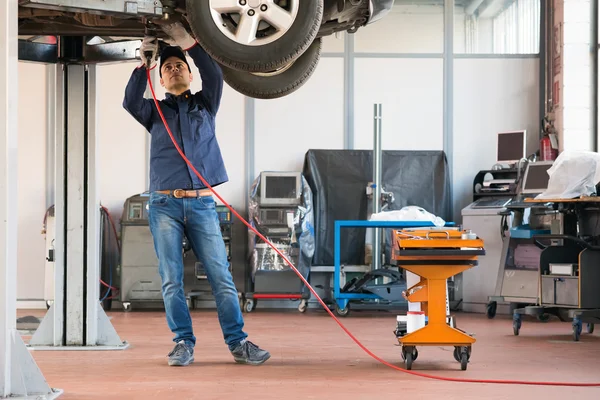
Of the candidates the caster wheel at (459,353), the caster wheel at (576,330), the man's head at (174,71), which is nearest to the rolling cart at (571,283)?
the caster wheel at (576,330)

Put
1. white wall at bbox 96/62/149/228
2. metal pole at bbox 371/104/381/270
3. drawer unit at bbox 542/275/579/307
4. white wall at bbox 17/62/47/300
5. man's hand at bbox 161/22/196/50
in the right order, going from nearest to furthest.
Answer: man's hand at bbox 161/22/196/50
drawer unit at bbox 542/275/579/307
metal pole at bbox 371/104/381/270
white wall at bbox 17/62/47/300
white wall at bbox 96/62/149/228

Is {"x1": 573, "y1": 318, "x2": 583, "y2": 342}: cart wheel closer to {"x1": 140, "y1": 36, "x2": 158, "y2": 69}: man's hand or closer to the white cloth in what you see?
the white cloth

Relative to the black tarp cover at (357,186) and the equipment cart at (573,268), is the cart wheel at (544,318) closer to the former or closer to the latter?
the equipment cart at (573,268)

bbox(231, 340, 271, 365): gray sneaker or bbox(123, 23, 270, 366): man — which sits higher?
bbox(123, 23, 270, 366): man

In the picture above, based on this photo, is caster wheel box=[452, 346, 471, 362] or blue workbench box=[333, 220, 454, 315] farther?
blue workbench box=[333, 220, 454, 315]

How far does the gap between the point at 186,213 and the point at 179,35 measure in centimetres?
86

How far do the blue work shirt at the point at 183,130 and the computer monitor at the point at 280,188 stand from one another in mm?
3597

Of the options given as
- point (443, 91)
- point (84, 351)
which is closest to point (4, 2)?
point (84, 351)

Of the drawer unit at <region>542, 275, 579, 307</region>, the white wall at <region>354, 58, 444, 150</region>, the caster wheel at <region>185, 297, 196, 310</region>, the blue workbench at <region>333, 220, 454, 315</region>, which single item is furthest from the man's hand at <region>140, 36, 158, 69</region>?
the white wall at <region>354, 58, 444, 150</region>

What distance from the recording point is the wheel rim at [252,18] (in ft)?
11.8

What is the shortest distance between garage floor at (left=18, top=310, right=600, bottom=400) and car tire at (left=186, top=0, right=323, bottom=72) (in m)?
1.34

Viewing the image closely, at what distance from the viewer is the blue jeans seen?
4301 mm

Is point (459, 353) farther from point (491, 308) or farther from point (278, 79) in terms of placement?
point (491, 308)

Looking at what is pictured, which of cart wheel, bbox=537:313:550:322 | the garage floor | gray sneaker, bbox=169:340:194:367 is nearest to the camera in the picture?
the garage floor
